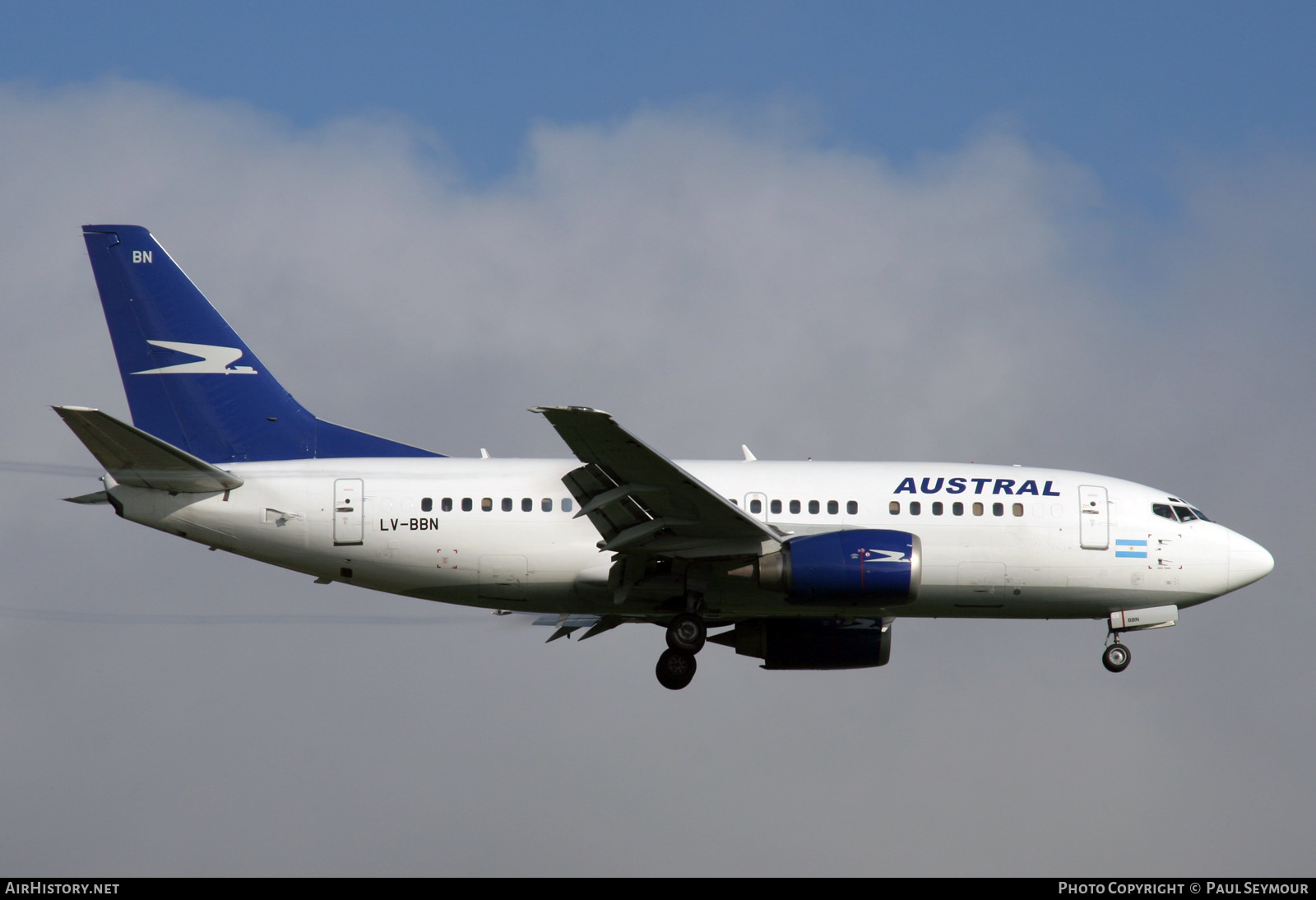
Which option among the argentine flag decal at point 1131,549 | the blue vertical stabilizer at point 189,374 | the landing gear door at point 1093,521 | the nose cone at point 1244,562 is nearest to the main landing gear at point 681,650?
the blue vertical stabilizer at point 189,374

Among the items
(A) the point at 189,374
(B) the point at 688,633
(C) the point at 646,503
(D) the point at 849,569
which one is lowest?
(B) the point at 688,633

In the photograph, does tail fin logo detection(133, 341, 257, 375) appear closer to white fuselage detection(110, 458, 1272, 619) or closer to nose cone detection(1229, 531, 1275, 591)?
white fuselage detection(110, 458, 1272, 619)

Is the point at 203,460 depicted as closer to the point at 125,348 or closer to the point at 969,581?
the point at 125,348

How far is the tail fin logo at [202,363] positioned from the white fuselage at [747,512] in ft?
8.38

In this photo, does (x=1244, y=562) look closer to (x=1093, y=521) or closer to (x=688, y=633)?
(x=1093, y=521)

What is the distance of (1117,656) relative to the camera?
27.1 metres

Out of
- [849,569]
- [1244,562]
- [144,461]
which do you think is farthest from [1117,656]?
[144,461]

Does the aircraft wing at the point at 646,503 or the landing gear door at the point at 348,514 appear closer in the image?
the aircraft wing at the point at 646,503

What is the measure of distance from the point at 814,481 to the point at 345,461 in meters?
9.00

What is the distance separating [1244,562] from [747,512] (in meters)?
10.4

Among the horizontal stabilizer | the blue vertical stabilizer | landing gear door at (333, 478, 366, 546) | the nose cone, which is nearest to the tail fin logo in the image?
the blue vertical stabilizer

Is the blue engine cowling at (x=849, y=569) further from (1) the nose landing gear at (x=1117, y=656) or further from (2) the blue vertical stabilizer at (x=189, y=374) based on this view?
(2) the blue vertical stabilizer at (x=189, y=374)

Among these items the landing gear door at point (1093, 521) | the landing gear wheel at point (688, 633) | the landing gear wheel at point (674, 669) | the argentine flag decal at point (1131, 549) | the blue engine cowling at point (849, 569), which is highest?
the landing gear door at point (1093, 521)

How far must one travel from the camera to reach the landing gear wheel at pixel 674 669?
2636 cm
